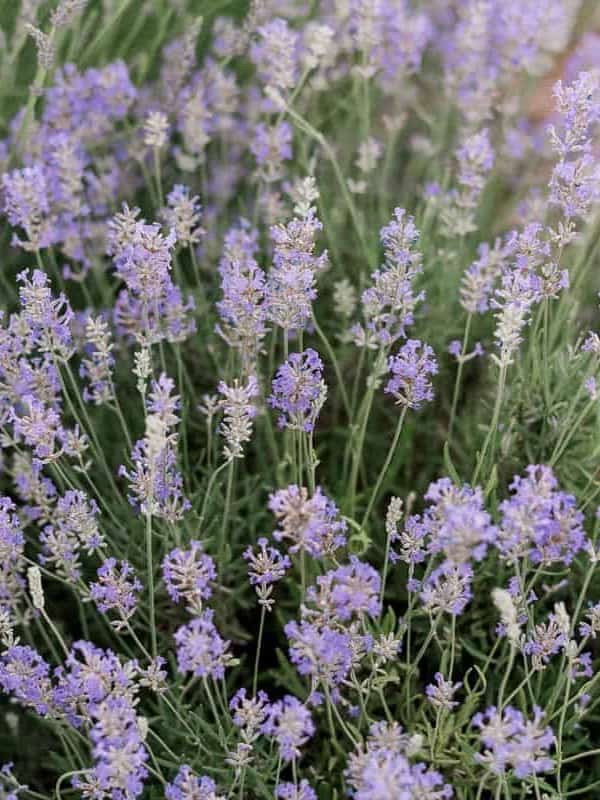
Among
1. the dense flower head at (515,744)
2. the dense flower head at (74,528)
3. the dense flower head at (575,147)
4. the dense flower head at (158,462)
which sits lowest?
the dense flower head at (515,744)

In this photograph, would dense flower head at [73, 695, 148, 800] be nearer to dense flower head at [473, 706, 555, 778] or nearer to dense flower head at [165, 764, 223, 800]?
dense flower head at [165, 764, 223, 800]

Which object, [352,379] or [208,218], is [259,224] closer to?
[208,218]

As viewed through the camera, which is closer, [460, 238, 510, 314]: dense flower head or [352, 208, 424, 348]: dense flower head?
[352, 208, 424, 348]: dense flower head

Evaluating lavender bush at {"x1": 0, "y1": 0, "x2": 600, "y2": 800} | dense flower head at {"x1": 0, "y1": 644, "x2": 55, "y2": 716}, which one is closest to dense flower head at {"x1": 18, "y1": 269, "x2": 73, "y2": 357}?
lavender bush at {"x1": 0, "y1": 0, "x2": 600, "y2": 800}

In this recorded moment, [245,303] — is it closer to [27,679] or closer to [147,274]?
[147,274]

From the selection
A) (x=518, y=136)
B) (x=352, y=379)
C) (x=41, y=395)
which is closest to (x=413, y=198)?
(x=518, y=136)

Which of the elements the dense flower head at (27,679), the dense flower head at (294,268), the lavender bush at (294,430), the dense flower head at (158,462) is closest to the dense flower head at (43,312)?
the lavender bush at (294,430)

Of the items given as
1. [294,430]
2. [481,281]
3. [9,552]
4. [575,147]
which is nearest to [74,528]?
[9,552]

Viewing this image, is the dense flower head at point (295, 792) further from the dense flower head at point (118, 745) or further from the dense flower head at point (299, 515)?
the dense flower head at point (299, 515)
